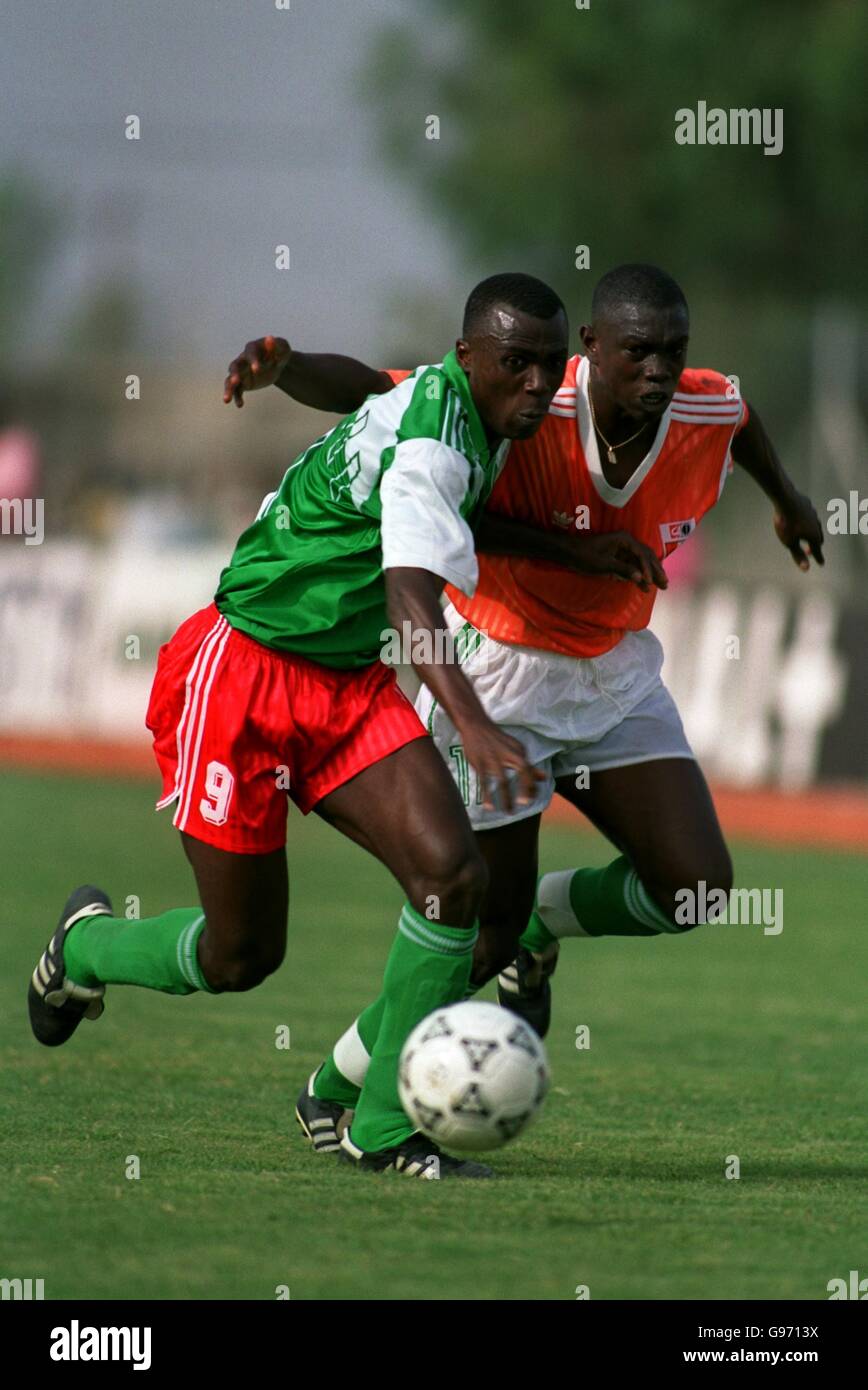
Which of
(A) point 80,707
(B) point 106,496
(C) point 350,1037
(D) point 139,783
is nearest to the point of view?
(C) point 350,1037

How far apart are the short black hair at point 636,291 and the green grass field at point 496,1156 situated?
2.48 metres

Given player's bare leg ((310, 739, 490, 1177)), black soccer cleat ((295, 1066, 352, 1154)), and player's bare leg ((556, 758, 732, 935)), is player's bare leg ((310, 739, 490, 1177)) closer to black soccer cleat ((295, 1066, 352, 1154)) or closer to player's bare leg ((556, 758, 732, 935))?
black soccer cleat ((295, 1066, 352, 1154))

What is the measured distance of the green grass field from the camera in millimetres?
4848

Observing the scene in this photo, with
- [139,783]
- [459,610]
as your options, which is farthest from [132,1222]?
[139,783]

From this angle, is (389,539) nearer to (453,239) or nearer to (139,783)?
(139,783)

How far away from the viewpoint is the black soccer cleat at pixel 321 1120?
639 cm

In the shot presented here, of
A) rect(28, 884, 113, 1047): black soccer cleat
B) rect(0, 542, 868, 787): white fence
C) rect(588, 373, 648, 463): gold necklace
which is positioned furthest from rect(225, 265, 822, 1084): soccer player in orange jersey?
rect(0, 542, 868, 787): white fence

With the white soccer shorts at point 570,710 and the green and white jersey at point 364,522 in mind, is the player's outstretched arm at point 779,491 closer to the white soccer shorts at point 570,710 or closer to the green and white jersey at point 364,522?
the white soccer shorts at point 570,710

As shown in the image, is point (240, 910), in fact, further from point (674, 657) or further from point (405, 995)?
point (674, 657)

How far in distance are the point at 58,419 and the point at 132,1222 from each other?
31.9 metres

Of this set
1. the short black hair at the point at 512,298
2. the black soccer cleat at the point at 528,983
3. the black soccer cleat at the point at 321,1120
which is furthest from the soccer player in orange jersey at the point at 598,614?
the short black hair at the point at 512,298

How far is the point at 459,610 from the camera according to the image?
284 inches

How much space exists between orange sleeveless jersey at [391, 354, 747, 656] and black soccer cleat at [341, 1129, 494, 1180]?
1.76m

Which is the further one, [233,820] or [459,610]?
[459,610]
